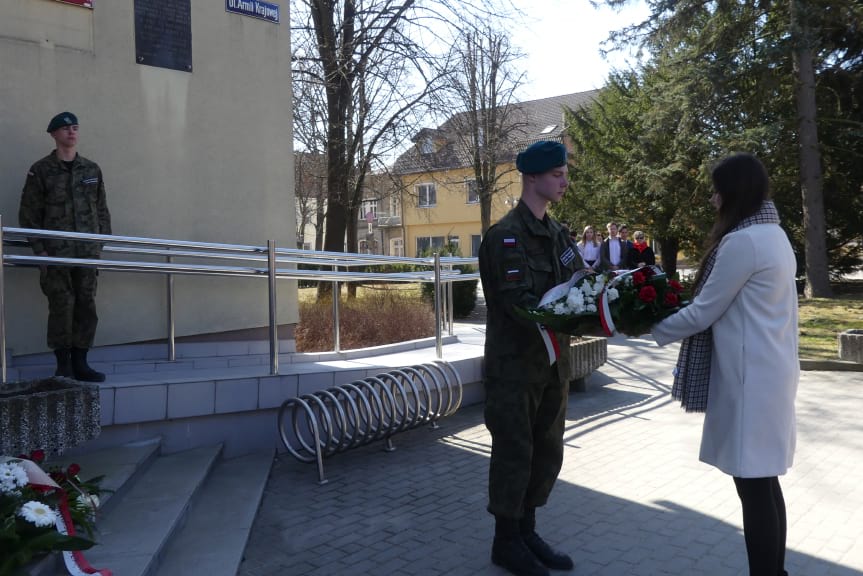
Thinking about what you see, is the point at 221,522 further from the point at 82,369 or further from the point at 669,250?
the point at 669,250

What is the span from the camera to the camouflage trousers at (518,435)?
343 cm

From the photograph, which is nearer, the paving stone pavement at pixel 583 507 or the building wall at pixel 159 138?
the paving stone pavement at pixel 583 507

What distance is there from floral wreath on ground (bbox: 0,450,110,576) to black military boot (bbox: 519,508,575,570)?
6.38 ft

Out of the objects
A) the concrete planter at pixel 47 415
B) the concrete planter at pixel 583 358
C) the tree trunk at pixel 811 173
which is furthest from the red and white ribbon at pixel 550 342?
the tree trunk at pixel 811 173

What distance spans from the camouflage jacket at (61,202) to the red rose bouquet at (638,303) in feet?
12.0

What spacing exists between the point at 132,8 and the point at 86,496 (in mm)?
4269

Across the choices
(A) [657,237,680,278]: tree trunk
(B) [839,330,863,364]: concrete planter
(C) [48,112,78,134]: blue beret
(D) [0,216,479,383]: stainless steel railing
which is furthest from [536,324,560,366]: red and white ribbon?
(A) [657,237,680,278]: tree trunk

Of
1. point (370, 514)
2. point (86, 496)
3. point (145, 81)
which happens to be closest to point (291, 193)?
point (145, 81)

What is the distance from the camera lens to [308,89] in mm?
13188

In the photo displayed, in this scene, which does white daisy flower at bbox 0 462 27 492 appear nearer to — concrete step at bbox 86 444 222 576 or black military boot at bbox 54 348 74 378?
concrete step at bbox 86 444 222 576

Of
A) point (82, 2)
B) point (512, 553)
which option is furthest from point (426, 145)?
point (512, 553)

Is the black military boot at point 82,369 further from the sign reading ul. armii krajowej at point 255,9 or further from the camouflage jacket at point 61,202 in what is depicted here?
the sign reading ul. armii krajowej at point 255,9

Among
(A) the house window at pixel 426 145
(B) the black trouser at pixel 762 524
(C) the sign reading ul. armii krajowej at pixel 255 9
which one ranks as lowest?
(B) the black trouser at pixel 762 524

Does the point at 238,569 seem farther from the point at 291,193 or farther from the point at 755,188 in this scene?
the point at 291,193
